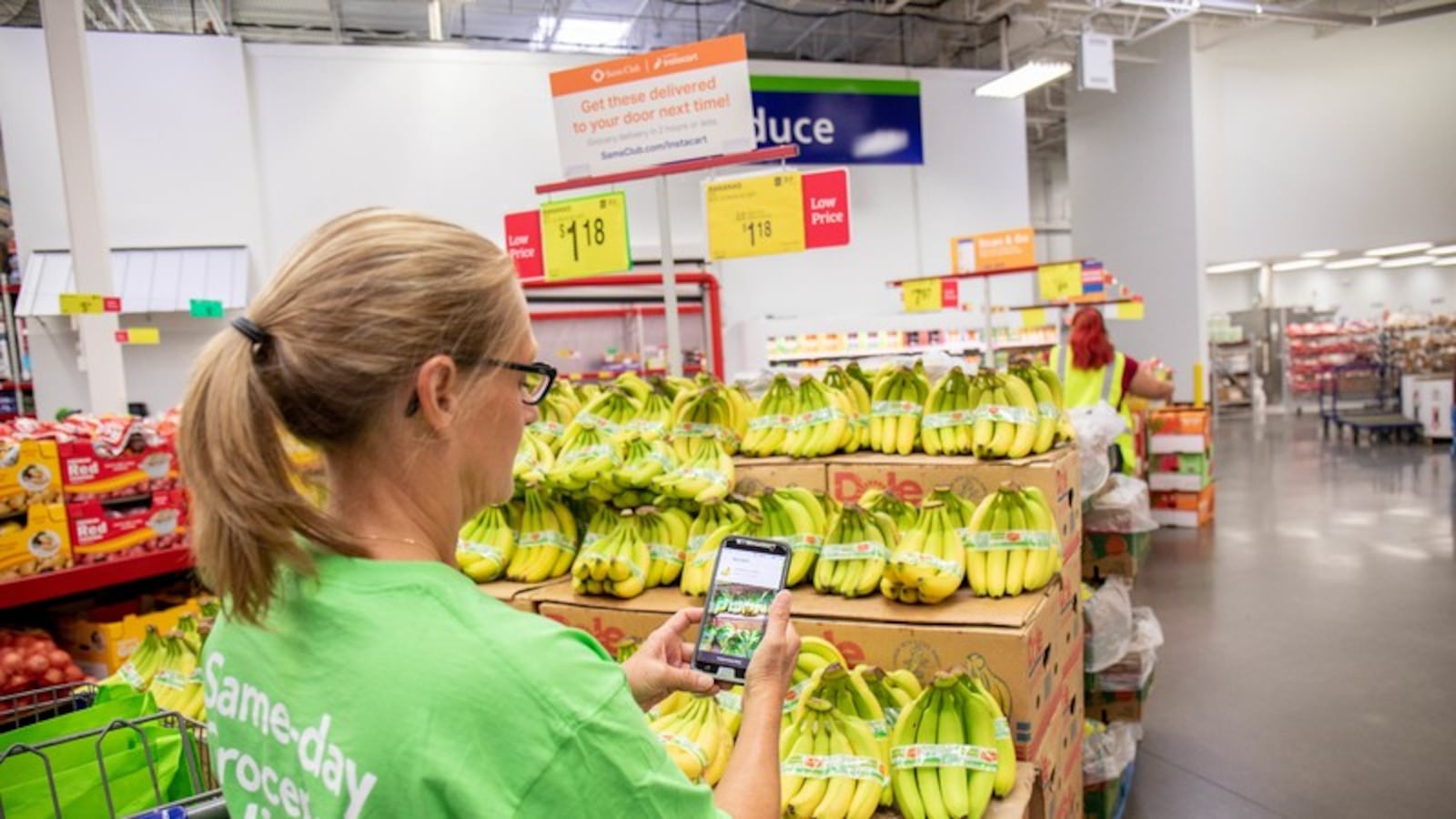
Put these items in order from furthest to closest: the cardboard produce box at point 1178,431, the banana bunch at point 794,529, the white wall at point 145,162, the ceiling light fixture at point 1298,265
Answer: the ceiling light fixture at point 1298,265 → the white wall at point 145,162 → the cardboard produce box at point 1178,431 → the banana bunch at point 794,529

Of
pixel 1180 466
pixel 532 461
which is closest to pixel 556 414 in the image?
pixel 532 461

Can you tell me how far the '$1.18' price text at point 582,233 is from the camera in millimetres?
3693

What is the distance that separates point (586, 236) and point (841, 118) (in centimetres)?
933

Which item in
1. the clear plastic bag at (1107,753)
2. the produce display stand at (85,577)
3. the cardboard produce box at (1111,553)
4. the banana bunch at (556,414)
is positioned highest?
the banana bunch at (556,414)

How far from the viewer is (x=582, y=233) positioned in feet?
12.3

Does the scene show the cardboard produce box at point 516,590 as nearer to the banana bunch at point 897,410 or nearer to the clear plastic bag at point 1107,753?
the banana bunch at point 897,410

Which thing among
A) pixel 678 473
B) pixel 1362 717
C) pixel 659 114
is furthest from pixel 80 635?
pixel 1362 717

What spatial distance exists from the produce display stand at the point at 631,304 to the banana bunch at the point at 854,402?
7602mm

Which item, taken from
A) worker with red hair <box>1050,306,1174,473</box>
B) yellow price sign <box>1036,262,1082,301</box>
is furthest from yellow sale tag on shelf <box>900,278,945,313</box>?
worker with red hair <box>1050,306,1174,473</box>

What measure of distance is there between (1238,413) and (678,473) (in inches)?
729

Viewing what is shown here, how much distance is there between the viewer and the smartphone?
146cm

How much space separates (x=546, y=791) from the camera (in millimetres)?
781

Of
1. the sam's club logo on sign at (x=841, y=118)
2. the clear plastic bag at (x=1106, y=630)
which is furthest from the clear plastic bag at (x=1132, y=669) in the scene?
the sam's club logo on sign at (x=841, y=118)

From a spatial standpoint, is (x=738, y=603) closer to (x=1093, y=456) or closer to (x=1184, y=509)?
(x=1093, y=456)
